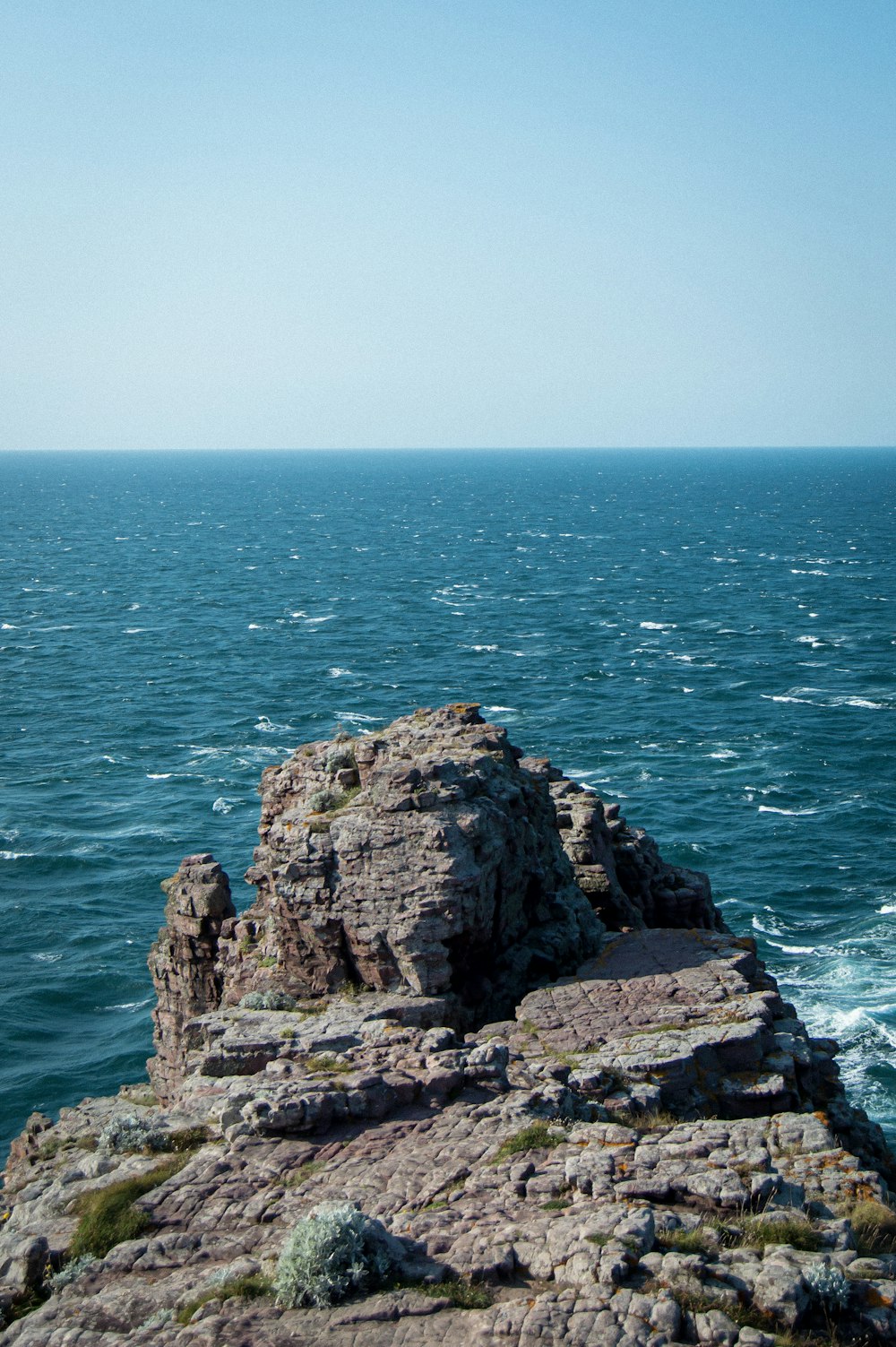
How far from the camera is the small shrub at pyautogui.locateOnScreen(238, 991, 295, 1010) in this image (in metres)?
27.9

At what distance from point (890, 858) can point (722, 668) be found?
130 feet

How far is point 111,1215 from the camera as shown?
63.3 feet

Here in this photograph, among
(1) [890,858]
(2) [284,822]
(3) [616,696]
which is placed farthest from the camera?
(3) [616,696]

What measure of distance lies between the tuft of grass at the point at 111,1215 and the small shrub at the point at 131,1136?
109 centimetres

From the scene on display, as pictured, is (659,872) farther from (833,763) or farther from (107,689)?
(107,689)

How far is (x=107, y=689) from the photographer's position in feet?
296

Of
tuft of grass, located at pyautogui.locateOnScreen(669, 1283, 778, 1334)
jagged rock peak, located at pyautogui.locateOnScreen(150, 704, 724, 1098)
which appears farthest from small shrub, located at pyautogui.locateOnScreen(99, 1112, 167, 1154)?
tuft of grass, located at pyautogui.locateOnScreen(669, 1283, 778, 1334)

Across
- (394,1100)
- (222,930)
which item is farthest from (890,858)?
(394,1100)

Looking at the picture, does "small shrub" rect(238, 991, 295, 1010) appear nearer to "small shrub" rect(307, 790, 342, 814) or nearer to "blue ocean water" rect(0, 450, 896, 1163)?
"small shrub" rect(307, 790, 342, 814)

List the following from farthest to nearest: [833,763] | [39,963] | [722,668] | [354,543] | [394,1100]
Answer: [354,543] → [722,668] → [833,763] → [39,963] → [394,1100]

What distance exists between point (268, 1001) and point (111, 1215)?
8.81 metres

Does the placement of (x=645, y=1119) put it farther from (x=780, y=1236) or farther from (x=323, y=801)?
(x=323, y=801)

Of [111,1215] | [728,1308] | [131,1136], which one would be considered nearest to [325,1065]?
[131,1136]

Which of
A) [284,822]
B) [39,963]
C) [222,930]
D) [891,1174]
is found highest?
[284,822]
